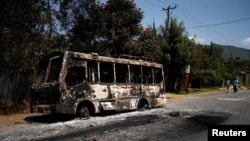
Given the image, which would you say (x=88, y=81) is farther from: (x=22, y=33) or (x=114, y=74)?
(x=22, y=33)

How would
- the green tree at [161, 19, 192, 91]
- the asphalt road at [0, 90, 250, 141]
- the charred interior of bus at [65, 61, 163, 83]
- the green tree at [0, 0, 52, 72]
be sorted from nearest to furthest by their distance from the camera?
the asphalt road at [0, 90, 250, 141], the charred interior of bus at [65, 61, 163, 83], the green tree at [0, 0, 52, 72], the green tree at [161, 19, 192, 91]

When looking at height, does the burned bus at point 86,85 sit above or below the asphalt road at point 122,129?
above

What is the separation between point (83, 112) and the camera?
48.2 ft

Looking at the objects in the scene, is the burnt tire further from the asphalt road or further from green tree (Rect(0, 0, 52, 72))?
green tree (Rect(0, 0, 52, 72))

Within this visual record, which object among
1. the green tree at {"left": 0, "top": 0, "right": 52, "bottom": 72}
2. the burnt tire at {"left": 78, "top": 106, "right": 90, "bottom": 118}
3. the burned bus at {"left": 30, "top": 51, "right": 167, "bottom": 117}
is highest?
the green tree at {"left": 0, "top": 0, "right": 52, "bottom": 72}

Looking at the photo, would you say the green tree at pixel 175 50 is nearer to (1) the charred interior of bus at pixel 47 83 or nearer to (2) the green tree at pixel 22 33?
(2) the green tree at pixel 22 33

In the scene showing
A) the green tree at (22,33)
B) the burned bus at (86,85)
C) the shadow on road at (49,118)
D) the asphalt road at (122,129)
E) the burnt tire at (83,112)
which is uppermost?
the green tree at (22,33)

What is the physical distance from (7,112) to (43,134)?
22.7 ft

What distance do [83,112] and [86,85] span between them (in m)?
1.14

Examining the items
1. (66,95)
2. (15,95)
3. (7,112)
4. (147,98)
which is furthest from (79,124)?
(15,95)

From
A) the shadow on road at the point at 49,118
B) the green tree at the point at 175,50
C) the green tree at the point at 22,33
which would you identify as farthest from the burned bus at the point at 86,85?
the green tree at the point at 175,50

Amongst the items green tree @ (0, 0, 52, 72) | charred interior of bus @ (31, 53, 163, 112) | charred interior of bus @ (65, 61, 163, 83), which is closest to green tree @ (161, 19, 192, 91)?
charred interior of bus @ (65, 61, 163, 83)

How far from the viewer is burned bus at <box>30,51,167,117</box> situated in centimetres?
1386

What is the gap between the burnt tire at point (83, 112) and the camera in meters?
14.5
